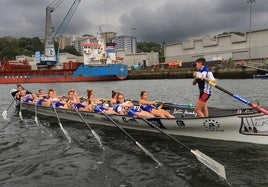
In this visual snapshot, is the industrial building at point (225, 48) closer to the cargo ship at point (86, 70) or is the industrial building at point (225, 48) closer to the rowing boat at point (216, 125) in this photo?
the cargo ship at point (86, 70)

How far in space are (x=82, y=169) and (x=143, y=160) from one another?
202 centimetres

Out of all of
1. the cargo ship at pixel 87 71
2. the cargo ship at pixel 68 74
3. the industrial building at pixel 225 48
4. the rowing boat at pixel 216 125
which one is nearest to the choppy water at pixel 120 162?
the rowing boat at pixel 216 125

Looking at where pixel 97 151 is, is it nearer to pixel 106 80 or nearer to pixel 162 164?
pixel 162 164

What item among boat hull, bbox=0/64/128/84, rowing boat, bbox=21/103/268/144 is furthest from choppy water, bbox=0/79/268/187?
boat hull, bbox=0/64/128/84

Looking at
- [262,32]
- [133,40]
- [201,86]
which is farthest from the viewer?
[133,40]

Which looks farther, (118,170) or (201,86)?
(201,86)

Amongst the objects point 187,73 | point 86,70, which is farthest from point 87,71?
point 187,73

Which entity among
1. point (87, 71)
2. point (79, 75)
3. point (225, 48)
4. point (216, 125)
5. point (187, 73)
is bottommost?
point (216, 125)

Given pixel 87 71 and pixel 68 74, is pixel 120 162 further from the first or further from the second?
pixel 68 74

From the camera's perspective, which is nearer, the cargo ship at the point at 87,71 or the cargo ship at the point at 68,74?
the cargo ship at the point at 68,74

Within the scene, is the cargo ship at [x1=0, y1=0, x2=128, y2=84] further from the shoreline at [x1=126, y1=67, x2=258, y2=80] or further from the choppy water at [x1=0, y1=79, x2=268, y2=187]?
the choppy water at [x1=0, y1=79, x2=268, y2=187]

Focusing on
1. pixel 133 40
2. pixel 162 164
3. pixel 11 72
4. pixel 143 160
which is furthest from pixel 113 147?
pixel 133 40

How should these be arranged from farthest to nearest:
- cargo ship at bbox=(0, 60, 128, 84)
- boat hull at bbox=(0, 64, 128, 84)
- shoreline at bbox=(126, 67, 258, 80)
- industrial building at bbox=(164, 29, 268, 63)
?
industrial building at bbox=(164, 29, 268, 63) < cargo ship at bbox=(0, 60, 128, 84) < boat hull at bbox=(0, 64, 128, 84) < shoreline at bbox=(126, 67, 258, 80)

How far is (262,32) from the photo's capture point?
84.1 m
